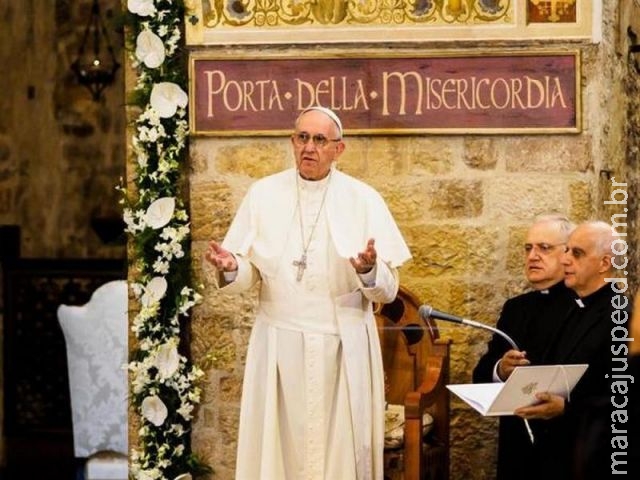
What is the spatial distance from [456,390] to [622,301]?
0.70 m

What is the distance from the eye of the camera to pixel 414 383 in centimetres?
806

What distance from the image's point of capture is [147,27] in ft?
27.2

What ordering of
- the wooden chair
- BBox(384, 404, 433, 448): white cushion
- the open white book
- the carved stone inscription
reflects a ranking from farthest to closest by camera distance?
the carved stone inscription → BBox(384, 404, 433, 448): white cushion → the wooden chair → the open white book

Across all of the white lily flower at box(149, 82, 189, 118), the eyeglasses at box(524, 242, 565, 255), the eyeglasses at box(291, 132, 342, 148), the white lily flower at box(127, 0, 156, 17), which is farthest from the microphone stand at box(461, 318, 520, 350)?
the white lily flower at box(127, 0, 156, 17)

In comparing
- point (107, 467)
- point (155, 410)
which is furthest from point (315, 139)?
point (107, 467)

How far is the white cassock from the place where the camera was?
23.9ft

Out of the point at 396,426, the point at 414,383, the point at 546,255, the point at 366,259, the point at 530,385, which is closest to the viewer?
the point at 530,385

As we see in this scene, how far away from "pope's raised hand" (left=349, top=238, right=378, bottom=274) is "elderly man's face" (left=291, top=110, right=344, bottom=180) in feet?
1.63

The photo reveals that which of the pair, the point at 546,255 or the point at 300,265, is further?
the point at 546,255

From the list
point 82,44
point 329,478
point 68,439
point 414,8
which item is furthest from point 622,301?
point 82,44

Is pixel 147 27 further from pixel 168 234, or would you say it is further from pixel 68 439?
pixel 68 439

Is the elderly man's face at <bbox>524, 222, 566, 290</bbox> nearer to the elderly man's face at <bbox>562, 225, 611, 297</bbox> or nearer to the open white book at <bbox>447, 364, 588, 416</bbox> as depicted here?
the elderly man's face at <bbox>562, 225, 611, 297</bbox>

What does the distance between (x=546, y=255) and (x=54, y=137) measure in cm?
686

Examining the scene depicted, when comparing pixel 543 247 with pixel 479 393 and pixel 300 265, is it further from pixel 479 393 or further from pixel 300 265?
pixel 300 265
